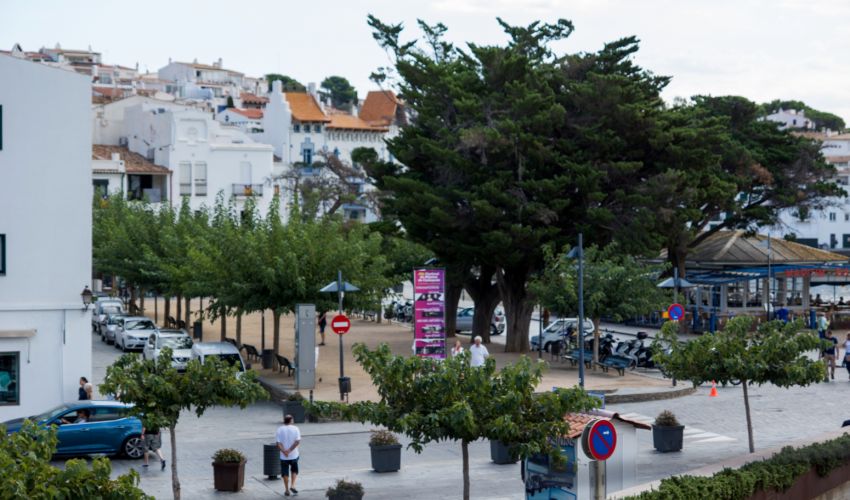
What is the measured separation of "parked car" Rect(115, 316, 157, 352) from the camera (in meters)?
46.5

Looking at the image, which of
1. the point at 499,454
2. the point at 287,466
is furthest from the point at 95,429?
the point at 499,454

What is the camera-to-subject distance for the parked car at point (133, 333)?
46531 millimetres

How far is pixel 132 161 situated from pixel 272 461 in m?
72.3

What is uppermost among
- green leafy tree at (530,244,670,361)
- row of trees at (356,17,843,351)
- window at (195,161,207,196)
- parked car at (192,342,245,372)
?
window at (195,161,207,196)

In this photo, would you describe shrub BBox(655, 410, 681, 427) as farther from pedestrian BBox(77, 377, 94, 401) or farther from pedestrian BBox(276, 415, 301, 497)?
pedestrian BBox(77, 377, 94, 401)

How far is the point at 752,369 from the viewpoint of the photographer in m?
23.4

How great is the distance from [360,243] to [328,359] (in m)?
6.08

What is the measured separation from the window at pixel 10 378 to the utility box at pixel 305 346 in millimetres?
7490

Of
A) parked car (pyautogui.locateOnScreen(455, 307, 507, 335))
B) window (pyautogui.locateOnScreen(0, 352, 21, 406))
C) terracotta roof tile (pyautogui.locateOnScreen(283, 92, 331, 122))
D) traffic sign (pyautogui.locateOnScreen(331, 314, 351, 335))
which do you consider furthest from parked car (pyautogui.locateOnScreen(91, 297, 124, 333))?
terracotta roof tile (pyautogui.locateOnScreen(283, 92, 331, 122))

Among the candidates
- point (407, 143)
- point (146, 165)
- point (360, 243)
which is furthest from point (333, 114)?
point (360, 243)

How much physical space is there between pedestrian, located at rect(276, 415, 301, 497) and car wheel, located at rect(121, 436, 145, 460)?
14.8ft

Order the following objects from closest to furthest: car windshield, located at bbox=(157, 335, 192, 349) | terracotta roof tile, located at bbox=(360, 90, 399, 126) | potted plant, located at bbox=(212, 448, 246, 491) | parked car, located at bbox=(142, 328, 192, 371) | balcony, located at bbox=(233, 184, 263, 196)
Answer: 1. potted plant, located at bbox=(212, 448, 246, 491)
2. parked car, located at bbox=(142, 328, 192, 371)
3. car windshield, located at bbox=(157, 335, 192, 349)
4. balcony, located at bbox=(233, 184, 263, 196)
5. terracotta roof tile, located at bbox=(360, 90, 399, 126)

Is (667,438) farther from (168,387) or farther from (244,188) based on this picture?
(244,188)

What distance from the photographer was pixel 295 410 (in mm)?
30359
